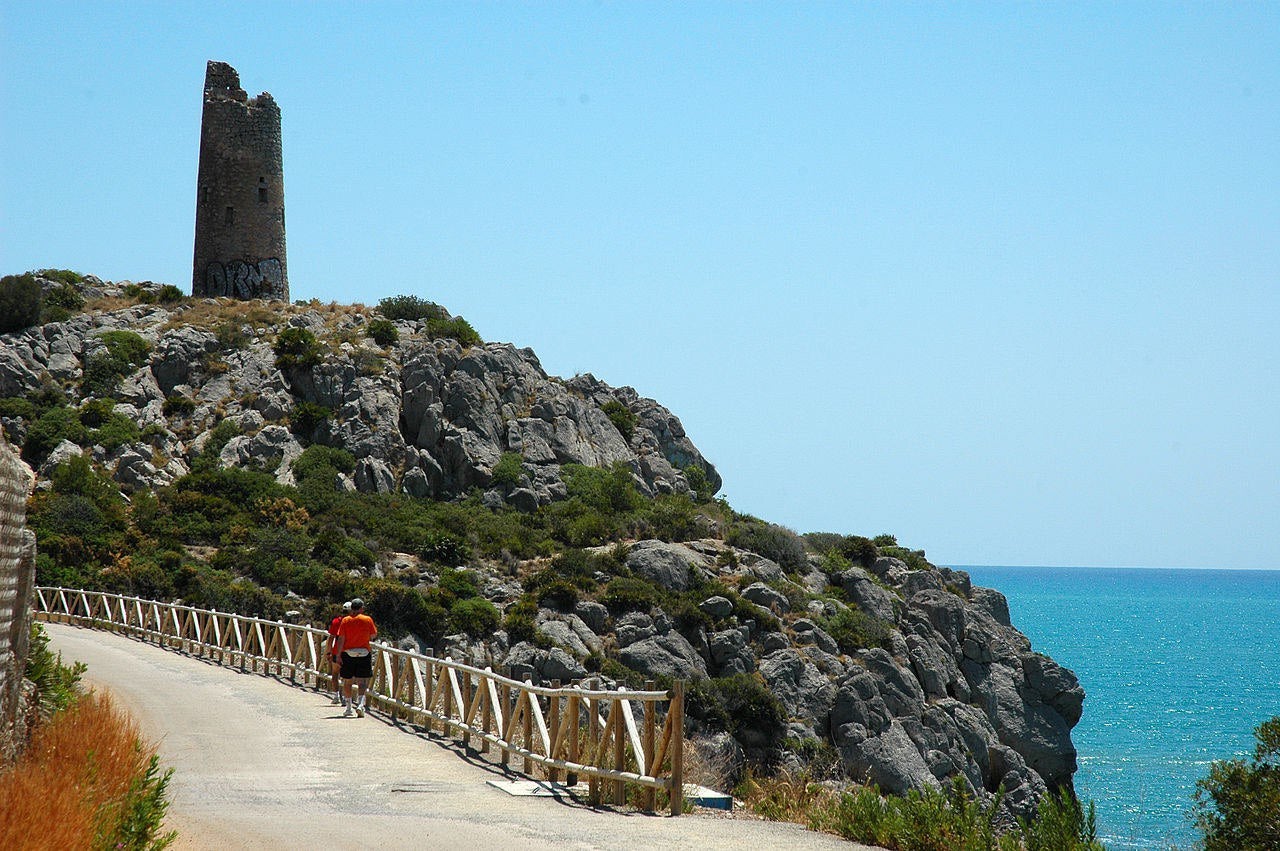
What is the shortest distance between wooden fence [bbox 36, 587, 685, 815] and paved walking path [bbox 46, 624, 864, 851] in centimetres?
43

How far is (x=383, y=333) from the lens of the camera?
5672cm

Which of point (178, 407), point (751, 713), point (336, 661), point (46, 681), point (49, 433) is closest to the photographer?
point (46, 681)

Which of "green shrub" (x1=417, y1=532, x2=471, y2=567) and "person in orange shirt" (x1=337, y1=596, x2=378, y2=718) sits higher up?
"green shrub" (x1=417, y1=532, x2=471, y2=567)

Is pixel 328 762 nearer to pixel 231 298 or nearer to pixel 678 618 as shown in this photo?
pixel 678 618

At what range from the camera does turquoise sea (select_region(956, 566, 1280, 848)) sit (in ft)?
147

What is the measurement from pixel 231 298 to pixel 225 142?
7.57 m

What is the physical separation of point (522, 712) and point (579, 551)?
26609 mm

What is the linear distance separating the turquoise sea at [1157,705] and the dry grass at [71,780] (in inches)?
827

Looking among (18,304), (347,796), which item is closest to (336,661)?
(347,796)

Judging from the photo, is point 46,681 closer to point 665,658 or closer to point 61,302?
point 665,658

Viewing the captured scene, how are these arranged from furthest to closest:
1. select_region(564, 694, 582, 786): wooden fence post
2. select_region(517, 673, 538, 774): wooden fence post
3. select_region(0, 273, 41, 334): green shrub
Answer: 1. select_region(0, 273, 41, 334): green shrub
2. select_region(517, 673, 538, 774): wooden fence post
3. select_region(564, 694, 582, 786): wooden fence post

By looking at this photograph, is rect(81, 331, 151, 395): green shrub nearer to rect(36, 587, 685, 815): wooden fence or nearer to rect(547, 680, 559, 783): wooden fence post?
rect(36, 587, 685, 815): wooden fence

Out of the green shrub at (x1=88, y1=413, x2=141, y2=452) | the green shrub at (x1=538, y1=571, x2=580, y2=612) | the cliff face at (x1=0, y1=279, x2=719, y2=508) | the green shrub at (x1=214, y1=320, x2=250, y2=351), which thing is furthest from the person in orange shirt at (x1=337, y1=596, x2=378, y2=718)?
the green shrub at (x1=214, y1=320, x2=250, y2=351)

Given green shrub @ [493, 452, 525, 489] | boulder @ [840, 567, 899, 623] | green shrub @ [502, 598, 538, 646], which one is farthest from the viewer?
green shrub @ [493, 452, 525, 489]
